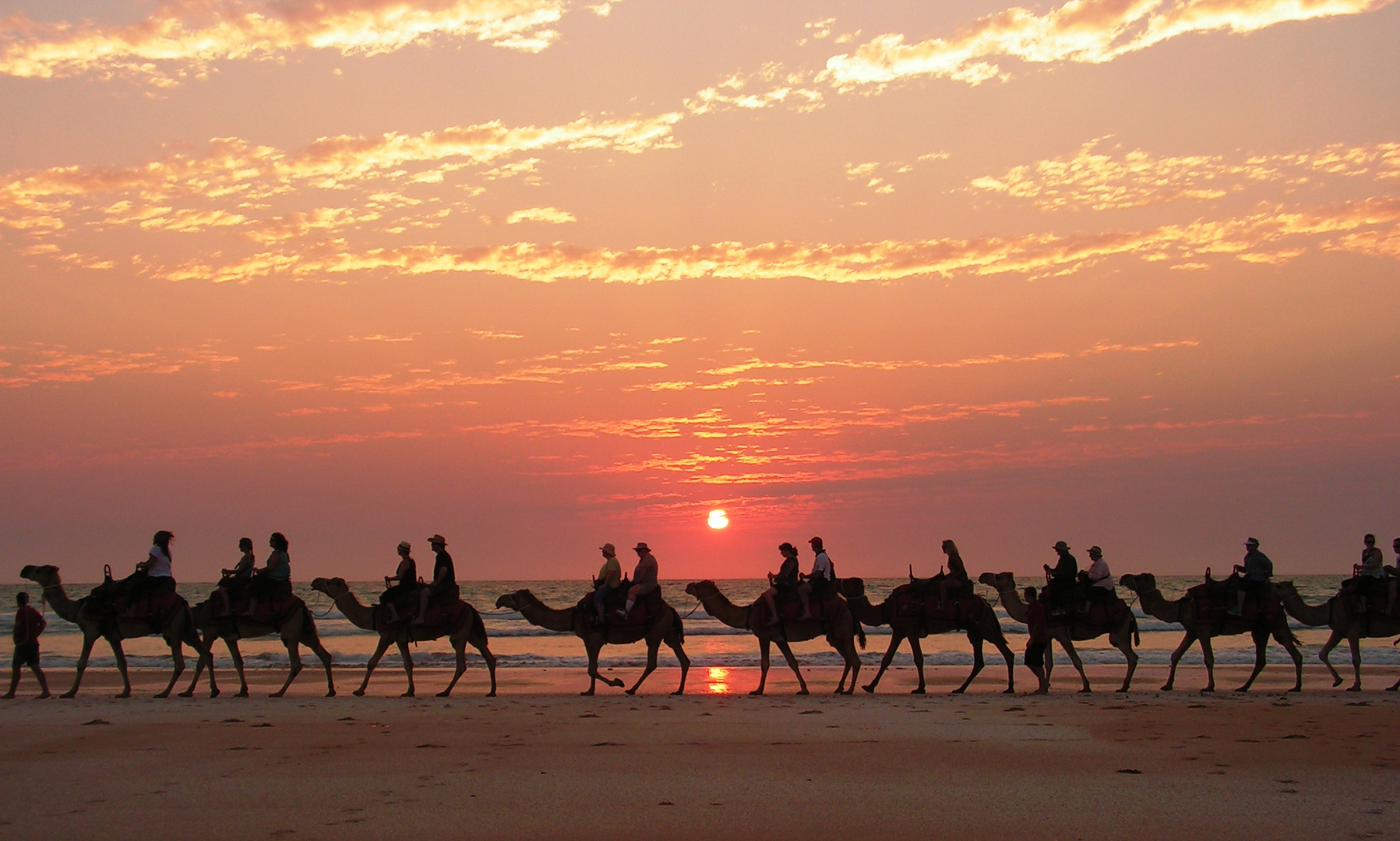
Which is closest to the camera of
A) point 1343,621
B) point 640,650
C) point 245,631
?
point 245,631

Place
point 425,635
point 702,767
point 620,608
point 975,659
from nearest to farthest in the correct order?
1. point 702,767
2. point 425,635
3. point 620,608
4. point 975,659

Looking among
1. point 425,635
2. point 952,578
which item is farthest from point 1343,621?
point 425,635

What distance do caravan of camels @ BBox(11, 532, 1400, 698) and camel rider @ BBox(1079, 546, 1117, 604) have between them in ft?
0.09

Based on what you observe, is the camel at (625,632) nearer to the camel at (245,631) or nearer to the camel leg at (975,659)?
the camel at (245,631)

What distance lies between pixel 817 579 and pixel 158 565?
10514 millimetres

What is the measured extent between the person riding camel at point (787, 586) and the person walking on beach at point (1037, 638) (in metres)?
3.61

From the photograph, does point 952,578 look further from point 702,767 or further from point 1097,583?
point 702,767

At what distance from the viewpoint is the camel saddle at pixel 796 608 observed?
19922 millimetres

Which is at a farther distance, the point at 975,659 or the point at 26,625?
the point at 975,659

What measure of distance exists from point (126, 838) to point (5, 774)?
3600 millimetres

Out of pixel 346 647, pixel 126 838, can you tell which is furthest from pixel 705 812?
pixel 346 647

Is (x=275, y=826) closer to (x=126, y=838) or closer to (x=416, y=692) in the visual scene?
(x=126, y=838)

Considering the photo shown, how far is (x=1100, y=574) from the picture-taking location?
19750 mm

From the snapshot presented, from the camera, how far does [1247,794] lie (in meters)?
10.2
